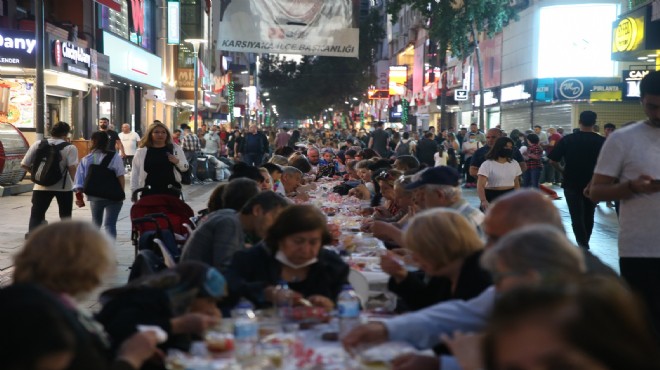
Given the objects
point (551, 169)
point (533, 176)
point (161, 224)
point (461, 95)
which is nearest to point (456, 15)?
point (551, 169)

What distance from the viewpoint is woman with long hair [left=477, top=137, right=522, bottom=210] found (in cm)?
1320

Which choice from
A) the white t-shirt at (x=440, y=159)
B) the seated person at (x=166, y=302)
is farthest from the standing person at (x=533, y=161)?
the seated person at (x=166, y=302)

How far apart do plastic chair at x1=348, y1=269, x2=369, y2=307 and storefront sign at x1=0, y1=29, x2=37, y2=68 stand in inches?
759

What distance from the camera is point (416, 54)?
72875mm

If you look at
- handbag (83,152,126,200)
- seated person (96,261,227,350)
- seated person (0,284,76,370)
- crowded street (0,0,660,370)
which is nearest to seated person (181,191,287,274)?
crowded street (0,0,660,370)

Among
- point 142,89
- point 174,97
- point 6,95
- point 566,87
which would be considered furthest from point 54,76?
point 174,97

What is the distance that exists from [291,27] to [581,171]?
253 inches

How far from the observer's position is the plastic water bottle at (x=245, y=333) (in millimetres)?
4043

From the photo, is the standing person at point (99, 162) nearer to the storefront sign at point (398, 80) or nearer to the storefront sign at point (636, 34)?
the storefront sign at point (636, 34)

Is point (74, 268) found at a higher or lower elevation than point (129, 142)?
higher

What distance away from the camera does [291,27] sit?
16500mm

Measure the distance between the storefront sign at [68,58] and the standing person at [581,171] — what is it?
53.7 feet

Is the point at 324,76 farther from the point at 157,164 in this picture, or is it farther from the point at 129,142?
the point at 157,164

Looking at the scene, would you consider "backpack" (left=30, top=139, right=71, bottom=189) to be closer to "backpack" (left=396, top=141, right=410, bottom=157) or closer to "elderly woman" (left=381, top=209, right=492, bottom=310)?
"elderly woman" (left=381, top=209, right=492, bottom=310)
